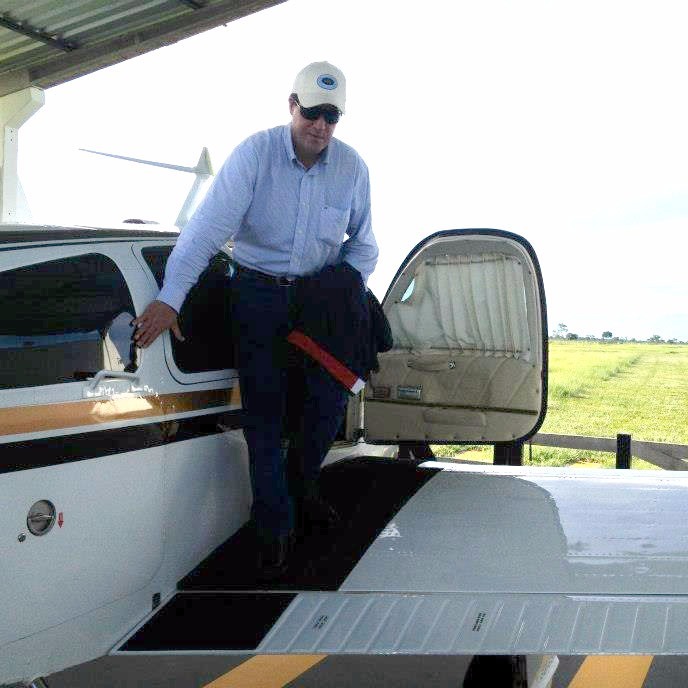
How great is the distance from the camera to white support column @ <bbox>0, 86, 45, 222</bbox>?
8055mm

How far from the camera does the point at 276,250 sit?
2988 millimetres

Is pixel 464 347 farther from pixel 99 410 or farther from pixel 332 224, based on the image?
pixel 99 410

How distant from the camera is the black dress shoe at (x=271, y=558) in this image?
2.85 m

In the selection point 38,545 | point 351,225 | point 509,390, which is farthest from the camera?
point 509,390

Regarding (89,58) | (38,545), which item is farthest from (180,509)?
(89,58)

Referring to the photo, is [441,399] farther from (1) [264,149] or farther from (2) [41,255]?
(2) [41,255]

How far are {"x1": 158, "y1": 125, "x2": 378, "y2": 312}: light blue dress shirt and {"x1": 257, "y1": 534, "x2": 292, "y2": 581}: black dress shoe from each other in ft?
2.79

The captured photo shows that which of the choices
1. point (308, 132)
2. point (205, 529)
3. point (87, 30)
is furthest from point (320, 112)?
point (87, 30)

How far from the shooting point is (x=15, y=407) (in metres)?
2.31

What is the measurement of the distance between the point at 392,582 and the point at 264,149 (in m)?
1.50

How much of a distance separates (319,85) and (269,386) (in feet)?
3.34

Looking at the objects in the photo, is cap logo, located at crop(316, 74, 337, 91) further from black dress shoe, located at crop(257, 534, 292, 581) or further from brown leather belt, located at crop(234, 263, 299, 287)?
black dress shoe, located at crop(257, 534, 292, 581)

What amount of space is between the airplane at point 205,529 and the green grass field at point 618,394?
28.5m

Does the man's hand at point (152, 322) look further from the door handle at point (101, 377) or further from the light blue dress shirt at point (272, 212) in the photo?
the door handle at point (101, 377)
